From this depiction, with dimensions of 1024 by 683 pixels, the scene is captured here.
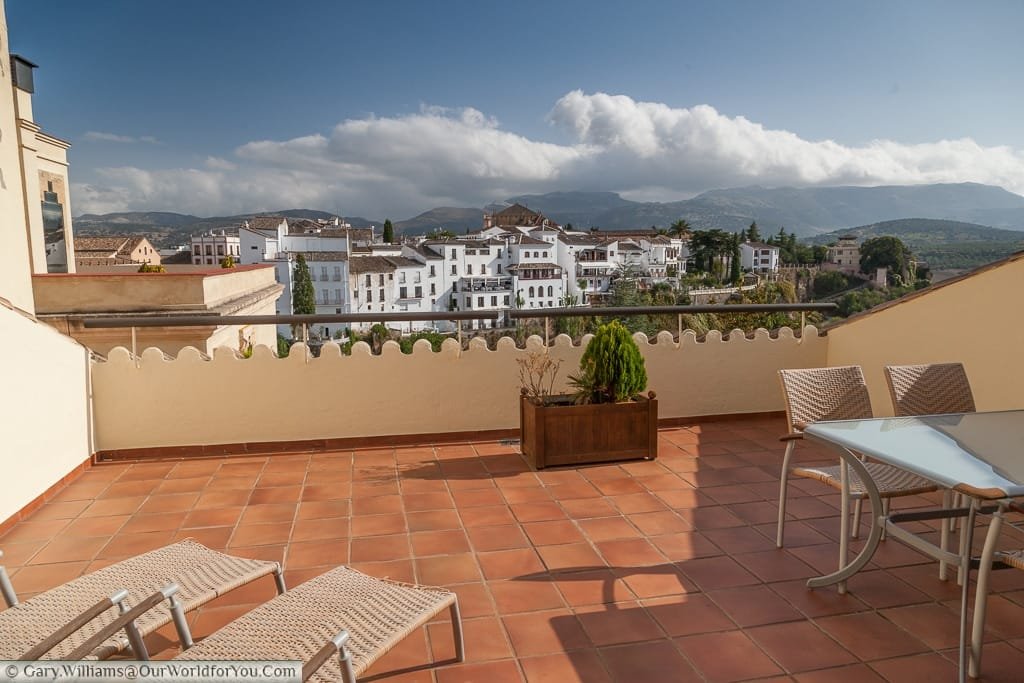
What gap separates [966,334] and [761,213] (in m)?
35.8

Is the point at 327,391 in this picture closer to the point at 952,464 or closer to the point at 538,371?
the point at 538,371

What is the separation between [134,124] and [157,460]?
65.6 m

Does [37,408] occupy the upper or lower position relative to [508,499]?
upper

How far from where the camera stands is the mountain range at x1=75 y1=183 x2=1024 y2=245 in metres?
17.1

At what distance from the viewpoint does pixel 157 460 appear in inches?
190

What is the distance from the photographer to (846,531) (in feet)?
9.04

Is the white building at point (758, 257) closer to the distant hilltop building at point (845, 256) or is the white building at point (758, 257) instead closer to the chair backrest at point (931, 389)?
the distant hilltop building at point (845, 256)

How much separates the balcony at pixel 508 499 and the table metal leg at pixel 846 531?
0.07 meters

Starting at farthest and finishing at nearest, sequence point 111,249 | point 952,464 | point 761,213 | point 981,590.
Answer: point 761,213 → point 111,249 → point 952,464 → point 981,590

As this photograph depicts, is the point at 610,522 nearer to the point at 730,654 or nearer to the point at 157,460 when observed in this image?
the point at 730,654

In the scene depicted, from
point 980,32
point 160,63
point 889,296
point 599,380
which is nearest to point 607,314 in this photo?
→ point 599,380

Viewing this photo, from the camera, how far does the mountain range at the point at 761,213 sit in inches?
674

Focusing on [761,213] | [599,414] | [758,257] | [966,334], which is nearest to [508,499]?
[599,414]

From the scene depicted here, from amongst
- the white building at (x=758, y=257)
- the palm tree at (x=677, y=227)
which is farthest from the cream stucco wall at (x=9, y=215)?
the palm tree at (x=677, y=227)
